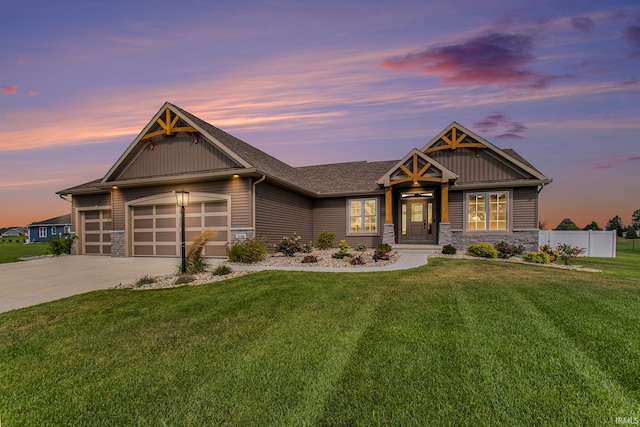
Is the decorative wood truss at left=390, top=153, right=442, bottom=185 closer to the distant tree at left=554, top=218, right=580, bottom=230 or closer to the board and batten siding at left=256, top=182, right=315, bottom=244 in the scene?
the board and batten siding at left=256, top=182, right=315, bottom=244

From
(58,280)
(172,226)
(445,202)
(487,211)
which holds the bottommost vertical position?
(58,280)

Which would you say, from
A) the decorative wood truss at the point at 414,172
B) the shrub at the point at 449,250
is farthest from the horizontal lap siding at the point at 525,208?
the shrub at the point at 449,250

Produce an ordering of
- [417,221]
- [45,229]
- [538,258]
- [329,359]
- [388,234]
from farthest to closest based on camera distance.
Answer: [45,229] → [417,221] → [388,234] → [538,258] → [329,359]

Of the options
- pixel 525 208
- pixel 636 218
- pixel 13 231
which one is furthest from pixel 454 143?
pixel 13 231

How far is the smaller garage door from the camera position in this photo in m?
15.8

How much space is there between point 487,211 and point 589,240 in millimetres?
7141

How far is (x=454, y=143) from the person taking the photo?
14.6 m

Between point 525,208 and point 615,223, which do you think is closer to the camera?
point 525,208

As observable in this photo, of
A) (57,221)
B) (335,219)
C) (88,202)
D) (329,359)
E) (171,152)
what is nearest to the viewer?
(329,359)

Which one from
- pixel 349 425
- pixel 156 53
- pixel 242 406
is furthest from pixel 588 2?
pixel 156 53

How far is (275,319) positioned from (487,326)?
10.3 feet

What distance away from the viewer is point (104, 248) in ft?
52.3

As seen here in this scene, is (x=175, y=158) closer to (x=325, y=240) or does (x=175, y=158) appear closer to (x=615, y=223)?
(x=325, y=240)

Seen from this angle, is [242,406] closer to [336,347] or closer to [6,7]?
[336,347]
